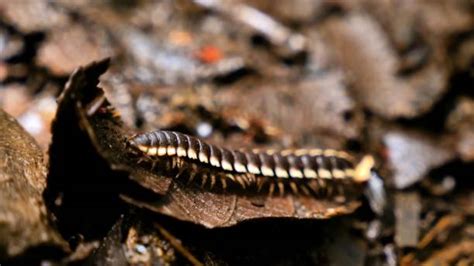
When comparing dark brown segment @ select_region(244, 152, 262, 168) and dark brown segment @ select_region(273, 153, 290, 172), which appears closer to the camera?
dark brown segment @ select_region(244, 152, 262, 168)

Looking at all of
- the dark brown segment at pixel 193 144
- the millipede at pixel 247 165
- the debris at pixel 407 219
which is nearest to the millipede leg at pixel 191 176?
the millipede at pixel 247 165

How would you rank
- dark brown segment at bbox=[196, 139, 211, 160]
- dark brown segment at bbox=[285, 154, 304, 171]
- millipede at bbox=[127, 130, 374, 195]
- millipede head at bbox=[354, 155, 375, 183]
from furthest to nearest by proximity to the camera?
millipede head at bbox=[354, 155, 375, 183], dark brown segment at bbox=[285, 154, 304, 171], dark brown segment at bbox=[196, 139, 211, 160], millipede at bbox=[127, 130, 374, 195]

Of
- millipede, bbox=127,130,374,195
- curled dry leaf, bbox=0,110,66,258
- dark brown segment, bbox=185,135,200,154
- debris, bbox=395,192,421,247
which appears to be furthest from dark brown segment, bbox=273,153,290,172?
curled dry leaf, bbox=0,110,66,258

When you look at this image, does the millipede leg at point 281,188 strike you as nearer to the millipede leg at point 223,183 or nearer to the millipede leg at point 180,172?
the millipede leg at point 223,183

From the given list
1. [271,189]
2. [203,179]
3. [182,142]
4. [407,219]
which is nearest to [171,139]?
[182,142]

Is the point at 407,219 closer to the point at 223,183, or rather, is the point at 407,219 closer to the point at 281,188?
the point at 281,188

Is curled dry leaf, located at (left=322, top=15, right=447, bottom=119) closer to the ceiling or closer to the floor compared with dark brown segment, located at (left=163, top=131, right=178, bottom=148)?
closer to the floor

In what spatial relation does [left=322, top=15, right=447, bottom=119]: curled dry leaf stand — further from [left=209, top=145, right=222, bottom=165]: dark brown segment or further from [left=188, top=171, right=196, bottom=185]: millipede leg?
[left=188, top=171, right=196, bottom=185]: millipede leg
